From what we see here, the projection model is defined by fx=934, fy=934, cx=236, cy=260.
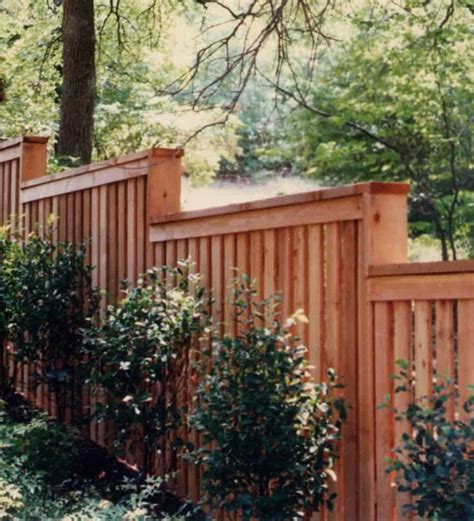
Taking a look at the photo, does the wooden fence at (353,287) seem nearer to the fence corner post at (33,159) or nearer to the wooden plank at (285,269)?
the wooden plank at (285,269)

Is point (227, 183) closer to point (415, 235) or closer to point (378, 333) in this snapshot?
point (415, 235)

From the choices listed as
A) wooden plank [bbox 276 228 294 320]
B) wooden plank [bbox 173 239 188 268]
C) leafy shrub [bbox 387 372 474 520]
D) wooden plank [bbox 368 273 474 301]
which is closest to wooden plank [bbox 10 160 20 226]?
wooden plank [bbox 173 239 188 268]

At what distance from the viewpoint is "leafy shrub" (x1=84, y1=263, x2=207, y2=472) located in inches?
186

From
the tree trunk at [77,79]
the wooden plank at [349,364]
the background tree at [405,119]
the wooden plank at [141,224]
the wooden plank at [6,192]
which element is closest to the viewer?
the wooden plank at [349,364]

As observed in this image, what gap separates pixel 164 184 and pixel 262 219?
1.10m

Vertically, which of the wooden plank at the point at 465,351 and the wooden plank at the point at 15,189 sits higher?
the wooden plank at the point at 15,189

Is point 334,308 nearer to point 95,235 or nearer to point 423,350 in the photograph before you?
point 423,350

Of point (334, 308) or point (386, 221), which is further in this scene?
point (334, 308)

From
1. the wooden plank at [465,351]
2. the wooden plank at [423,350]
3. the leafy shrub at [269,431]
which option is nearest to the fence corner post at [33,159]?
the leafy shrub at [269,431]

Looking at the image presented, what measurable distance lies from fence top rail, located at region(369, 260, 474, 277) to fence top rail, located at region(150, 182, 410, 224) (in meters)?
0.32

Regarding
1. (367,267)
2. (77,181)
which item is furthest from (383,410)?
(77,181)

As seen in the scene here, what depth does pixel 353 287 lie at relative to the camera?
3990mm

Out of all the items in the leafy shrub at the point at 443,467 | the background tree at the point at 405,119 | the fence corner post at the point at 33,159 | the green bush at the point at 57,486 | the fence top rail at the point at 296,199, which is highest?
the background tree at the point at 405,119

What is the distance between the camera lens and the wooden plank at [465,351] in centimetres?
345
